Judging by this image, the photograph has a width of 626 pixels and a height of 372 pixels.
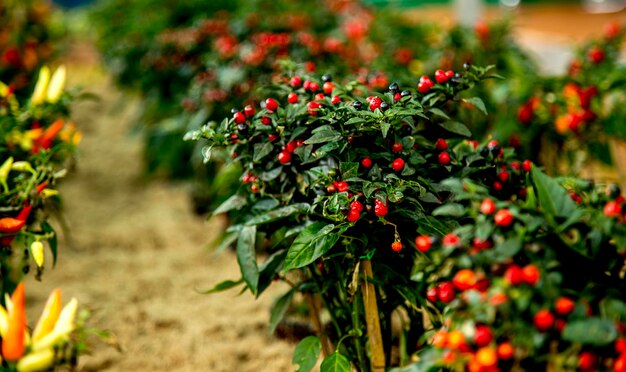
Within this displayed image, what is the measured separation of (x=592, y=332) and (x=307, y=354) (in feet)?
2.31

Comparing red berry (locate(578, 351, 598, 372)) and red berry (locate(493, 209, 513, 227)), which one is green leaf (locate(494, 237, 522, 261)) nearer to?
red berry (locate(493, 209, 513, 227))

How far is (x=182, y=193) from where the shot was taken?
153 inches

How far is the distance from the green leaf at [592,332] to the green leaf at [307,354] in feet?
2.15

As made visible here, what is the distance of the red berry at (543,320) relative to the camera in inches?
38.6

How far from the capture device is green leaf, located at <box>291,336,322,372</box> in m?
1.47

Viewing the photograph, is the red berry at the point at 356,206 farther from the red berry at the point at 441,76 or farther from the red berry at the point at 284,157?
the red berry at the point at 441,76

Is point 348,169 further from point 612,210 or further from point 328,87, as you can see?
point 612,210

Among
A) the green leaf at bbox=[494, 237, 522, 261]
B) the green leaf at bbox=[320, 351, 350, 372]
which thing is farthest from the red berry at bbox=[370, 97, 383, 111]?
the green leaf at bbox=[320, 351, 350, 372]

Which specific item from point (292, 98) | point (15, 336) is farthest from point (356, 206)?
point (15, 336)

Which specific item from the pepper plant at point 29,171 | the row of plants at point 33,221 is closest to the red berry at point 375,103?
the row of plants at point 33,221

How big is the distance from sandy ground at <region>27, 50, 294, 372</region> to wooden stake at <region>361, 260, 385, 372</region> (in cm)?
49

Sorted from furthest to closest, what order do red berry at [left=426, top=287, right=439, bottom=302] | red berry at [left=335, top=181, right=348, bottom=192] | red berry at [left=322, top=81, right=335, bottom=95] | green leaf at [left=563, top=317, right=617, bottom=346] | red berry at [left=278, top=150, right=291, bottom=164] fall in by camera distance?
1. red berry at [left=322, top=81, right=335, bottom=95]
2. red berry at [left=278, top=150, right=291, bottom=164]
3. red berry at [left=335, top=181, right=348, bottom=192]
4. red berry at [left=426, top=287, right=439, bottom=302]
5. green leaf at [left=563, top=317, right=617, bottom=346]

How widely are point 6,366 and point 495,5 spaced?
36.1ft

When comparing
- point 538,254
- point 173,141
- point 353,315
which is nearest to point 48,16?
point 173,141
